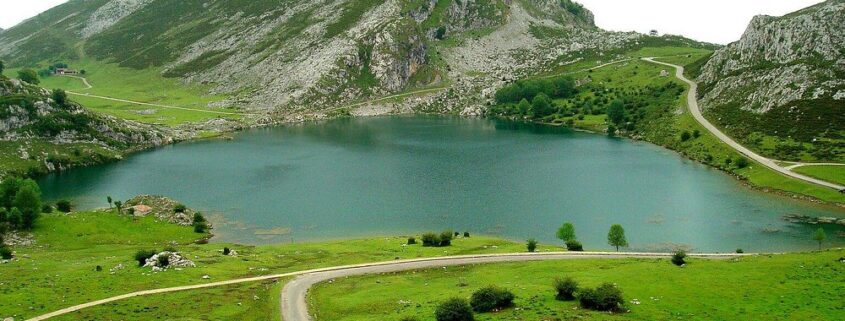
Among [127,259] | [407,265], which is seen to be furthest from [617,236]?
[127,259]

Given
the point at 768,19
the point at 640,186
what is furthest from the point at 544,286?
the point at 768,19

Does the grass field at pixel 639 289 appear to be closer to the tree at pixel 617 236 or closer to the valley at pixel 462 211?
the valley at pixel 462 211

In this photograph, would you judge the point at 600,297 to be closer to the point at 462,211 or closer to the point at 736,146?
the point at 462,211

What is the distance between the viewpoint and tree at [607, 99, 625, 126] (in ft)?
633

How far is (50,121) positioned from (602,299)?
6270 inches

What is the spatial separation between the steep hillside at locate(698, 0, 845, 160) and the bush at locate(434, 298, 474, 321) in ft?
367

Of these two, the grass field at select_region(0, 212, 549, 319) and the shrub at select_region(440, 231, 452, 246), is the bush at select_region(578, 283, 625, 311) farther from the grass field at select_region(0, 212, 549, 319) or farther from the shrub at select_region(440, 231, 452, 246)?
the shrub at select_region(440, 231, 452, 246)

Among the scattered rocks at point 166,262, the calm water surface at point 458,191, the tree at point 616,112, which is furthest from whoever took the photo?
the tree at point 616,112

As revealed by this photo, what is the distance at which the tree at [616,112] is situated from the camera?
19300 centimetres

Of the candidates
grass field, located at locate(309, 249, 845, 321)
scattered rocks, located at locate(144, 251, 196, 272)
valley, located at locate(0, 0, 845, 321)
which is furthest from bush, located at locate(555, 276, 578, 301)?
scattered rocks, located at locate(144, 251, 196, 272)

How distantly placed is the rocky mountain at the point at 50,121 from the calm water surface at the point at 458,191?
42.5 feet

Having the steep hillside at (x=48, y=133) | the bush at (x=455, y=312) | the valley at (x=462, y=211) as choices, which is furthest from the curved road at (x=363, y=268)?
the steep hillside at (x=48, y=133)

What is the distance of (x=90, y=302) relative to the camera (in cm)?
5222

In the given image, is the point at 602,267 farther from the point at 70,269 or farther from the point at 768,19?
the point at 768,19
